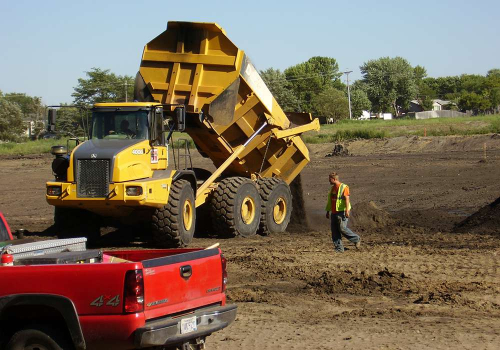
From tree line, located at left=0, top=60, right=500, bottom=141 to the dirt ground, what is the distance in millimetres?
52309

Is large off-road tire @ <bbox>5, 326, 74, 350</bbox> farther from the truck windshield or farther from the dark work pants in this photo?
the truck windshield

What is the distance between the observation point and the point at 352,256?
13164mm

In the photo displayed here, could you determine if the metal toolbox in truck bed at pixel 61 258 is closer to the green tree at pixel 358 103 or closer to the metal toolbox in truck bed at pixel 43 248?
the metal toolbox in truck bed at pixel 43 248

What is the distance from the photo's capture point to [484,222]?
629 inches

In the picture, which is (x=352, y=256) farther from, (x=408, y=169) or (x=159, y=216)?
(x=408, y=169)

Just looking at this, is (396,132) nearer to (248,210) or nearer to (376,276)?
(248,210)

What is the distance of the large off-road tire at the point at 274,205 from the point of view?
683 inches

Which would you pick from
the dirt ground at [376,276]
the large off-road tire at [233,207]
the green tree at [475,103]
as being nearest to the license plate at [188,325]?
the dirt ground at [376,276]

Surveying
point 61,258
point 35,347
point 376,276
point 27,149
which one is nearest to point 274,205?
point 376,276

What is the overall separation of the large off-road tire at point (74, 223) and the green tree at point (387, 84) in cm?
9745

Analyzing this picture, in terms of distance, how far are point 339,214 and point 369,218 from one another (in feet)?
15.0

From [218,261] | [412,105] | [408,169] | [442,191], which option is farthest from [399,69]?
[218,261]

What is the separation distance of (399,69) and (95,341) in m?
112

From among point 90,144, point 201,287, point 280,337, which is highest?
point 90,144
